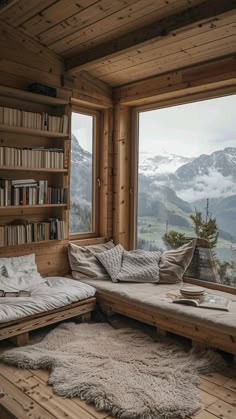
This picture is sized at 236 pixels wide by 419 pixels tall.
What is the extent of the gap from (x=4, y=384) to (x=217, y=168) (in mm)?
2585

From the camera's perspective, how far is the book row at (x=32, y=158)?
10.5 feet

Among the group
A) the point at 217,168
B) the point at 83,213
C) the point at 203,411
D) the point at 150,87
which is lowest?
the point at 203,411

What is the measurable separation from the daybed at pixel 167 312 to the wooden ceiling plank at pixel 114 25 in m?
2.26

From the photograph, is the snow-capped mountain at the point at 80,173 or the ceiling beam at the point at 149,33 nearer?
the ceiling beam at the point at 149,33

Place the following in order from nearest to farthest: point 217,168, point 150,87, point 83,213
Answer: point 217,168 → point 150,87 → point 83,213

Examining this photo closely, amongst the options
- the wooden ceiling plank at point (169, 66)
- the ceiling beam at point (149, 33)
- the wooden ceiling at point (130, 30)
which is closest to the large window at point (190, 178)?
the wooden ceiling plank at point (169, 66)

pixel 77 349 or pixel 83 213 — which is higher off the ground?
pixel 83 213

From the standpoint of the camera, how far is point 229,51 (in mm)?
3066

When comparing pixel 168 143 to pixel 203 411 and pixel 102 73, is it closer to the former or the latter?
pixel 102 73

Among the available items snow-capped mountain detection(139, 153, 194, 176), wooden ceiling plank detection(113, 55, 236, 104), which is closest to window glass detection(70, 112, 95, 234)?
wooden ceiling plank detection(113, 55, 236, 104)

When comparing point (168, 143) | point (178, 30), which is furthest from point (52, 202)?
point (178, 30)

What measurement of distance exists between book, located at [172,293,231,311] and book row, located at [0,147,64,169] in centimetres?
175

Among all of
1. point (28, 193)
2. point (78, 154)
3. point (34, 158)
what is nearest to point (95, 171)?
point (78, 154)

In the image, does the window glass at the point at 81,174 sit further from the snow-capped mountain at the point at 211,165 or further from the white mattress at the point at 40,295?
the snow-capped mountain at the point at 211,165
